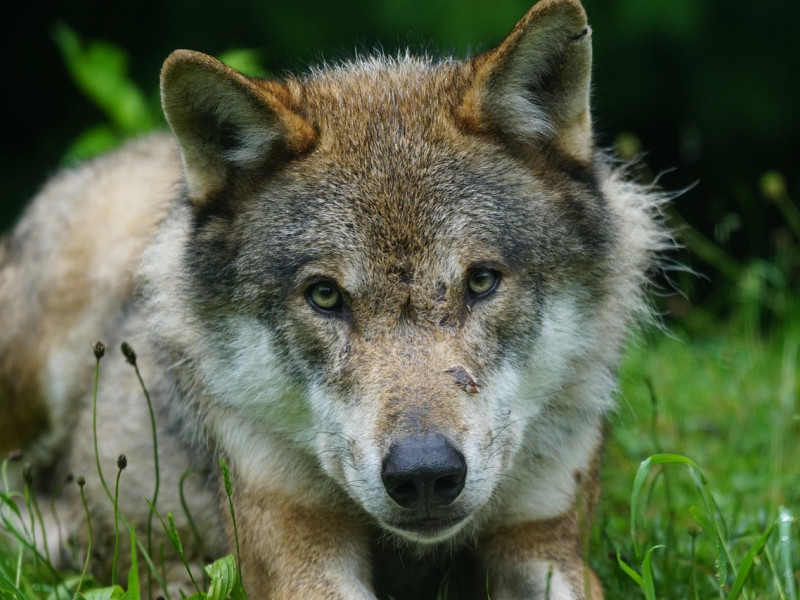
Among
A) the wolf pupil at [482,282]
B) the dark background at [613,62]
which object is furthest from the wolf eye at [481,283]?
the dark background at [613,62]

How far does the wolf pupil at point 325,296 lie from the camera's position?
3562 mm

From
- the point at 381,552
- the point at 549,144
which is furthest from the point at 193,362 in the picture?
the point at 549,144

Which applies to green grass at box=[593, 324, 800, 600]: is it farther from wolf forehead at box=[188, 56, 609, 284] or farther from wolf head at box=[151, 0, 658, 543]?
wolf forehead at box=[188, 56, 609, 284]

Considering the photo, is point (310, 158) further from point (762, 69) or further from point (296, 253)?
point (762, 69)

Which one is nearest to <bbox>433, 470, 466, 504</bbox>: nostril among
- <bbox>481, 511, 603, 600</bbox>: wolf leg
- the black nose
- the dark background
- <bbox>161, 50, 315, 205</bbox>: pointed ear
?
the black nose

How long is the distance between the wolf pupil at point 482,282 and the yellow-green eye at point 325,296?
451mm

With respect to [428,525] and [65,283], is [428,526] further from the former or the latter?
[65,283]

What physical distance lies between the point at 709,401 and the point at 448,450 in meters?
3.57

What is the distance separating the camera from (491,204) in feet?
12.0

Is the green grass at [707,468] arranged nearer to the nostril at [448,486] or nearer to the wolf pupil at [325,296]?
the nostril at [448,486]

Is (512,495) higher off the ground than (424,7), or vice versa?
(424,7)

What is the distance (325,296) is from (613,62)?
5.92 metres

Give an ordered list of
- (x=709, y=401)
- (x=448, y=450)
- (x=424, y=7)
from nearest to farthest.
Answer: (x=448, y=450) → (x=709, y=401) → (x=424, y=7)

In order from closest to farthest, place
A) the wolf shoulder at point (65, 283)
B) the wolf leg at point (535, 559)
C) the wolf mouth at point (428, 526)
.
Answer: the wolf mouth at point (428, 526) → the wolf leg at point (535, 559) → the wolf shoulder at point (65, 283)
